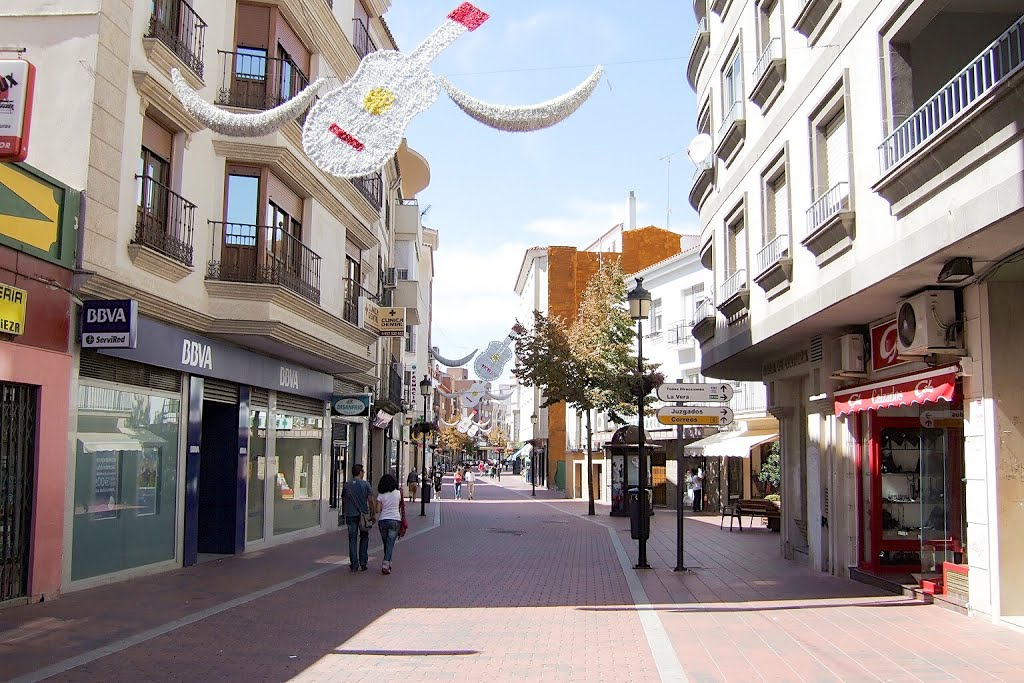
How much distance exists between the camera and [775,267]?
14688mm

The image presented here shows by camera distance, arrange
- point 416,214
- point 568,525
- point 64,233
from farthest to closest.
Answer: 1. point 416,214
2. point 568,525
3. point 64,233

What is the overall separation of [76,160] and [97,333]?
215cm

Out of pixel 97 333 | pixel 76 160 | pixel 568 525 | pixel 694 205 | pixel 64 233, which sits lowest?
pixel 568 525

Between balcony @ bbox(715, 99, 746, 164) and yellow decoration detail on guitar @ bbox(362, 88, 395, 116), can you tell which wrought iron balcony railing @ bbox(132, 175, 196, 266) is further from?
balcony @ bbox(715, 99, 746, 164)

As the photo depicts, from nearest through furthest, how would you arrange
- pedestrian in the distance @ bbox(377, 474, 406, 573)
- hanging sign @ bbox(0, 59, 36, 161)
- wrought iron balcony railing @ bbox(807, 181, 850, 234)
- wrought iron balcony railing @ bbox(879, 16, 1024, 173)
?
1. hanging sign @ bbox(0, 59, 36, 161)
2. wrought iron balcony railing @ bbox(879, 16, 1024, 173)
3. wrought iron balcony railing @ bbox(807, 181, 850, 234)
4. pedestrian in the distance @ bbox(377, 474, 406, 573)

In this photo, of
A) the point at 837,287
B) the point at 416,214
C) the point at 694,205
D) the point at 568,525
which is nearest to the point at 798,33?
the point at 837,287

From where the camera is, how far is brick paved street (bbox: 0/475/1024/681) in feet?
26.2

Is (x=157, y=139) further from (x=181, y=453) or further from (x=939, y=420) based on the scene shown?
(x=939, y=420)

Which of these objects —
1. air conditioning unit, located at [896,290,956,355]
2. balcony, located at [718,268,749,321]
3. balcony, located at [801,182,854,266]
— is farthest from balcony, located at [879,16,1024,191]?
balcony, located at [718,268,749,321]

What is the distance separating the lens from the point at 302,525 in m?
22.2

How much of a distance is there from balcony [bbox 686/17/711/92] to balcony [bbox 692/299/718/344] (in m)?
5.24

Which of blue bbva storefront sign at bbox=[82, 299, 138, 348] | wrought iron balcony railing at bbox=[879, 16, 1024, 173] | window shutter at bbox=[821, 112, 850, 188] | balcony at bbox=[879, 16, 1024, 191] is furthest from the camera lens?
window shutter at bbox=[821, 112, 850, 188]

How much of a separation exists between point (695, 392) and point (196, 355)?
7.93 m

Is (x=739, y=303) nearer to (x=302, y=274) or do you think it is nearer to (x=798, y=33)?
(x=798, y=33)
